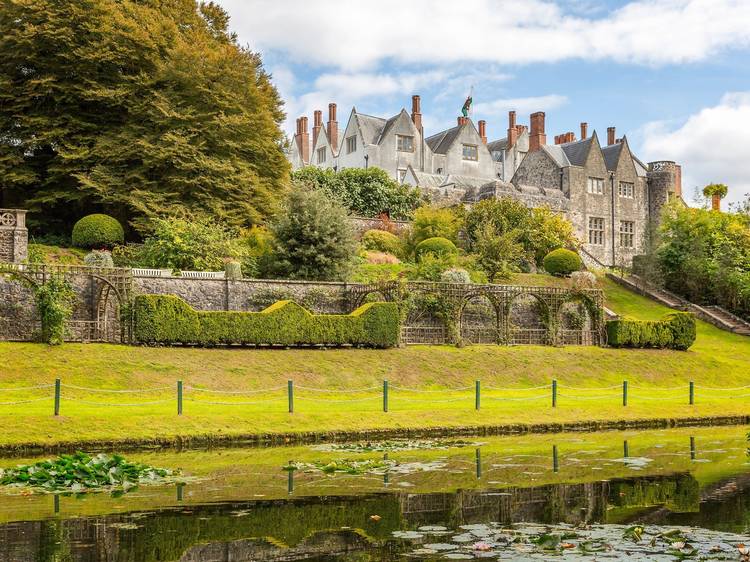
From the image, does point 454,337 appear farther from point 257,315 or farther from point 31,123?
point 31,123

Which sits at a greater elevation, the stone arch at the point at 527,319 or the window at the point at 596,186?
the window at the point at 596,186

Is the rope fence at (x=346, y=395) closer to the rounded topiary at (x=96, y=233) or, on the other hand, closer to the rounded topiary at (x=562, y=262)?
the rounded topiary at (x=96, y=233)

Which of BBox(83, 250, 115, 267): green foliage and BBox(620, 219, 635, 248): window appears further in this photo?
BBox(620, 219, 635, 248): window

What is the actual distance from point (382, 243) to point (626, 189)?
25.9m

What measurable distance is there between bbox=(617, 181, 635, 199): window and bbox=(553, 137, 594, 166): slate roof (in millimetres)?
3731

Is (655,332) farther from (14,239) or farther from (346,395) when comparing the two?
(14,239)

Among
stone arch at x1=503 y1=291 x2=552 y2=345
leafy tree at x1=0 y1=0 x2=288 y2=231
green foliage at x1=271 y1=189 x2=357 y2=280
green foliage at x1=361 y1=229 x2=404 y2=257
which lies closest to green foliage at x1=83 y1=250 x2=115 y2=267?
leafy tree at x1=0 y1=0 x2=288 y2=231

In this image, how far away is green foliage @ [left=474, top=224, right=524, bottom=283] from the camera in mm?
43281

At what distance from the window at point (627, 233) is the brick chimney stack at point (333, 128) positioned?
26.5m

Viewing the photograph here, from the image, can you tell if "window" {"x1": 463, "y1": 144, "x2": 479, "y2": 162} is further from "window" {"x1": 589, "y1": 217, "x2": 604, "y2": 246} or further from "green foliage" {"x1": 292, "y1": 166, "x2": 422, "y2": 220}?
"green foliage" {"x1": 292, "y1": 166, "x2": 422, "y2": 220}

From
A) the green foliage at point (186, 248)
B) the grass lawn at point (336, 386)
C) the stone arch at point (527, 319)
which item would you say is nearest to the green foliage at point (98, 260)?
the green foliage at point (186, 248)

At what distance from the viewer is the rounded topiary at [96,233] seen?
38.1 meters

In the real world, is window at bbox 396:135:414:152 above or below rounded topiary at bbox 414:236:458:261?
above

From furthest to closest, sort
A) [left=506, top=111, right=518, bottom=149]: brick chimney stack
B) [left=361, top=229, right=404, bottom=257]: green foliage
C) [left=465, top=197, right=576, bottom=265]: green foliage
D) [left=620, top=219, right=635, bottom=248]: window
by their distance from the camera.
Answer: [left=506, top=111, right=518, bottom=149]: brick chimney stack < [left=620, top=219, right=635, bottom=248]: window < [left=465, top=197, right=576, bottom=265]: green foliage < [left=361, top=229, right=404, bottom=257]: green foliage
